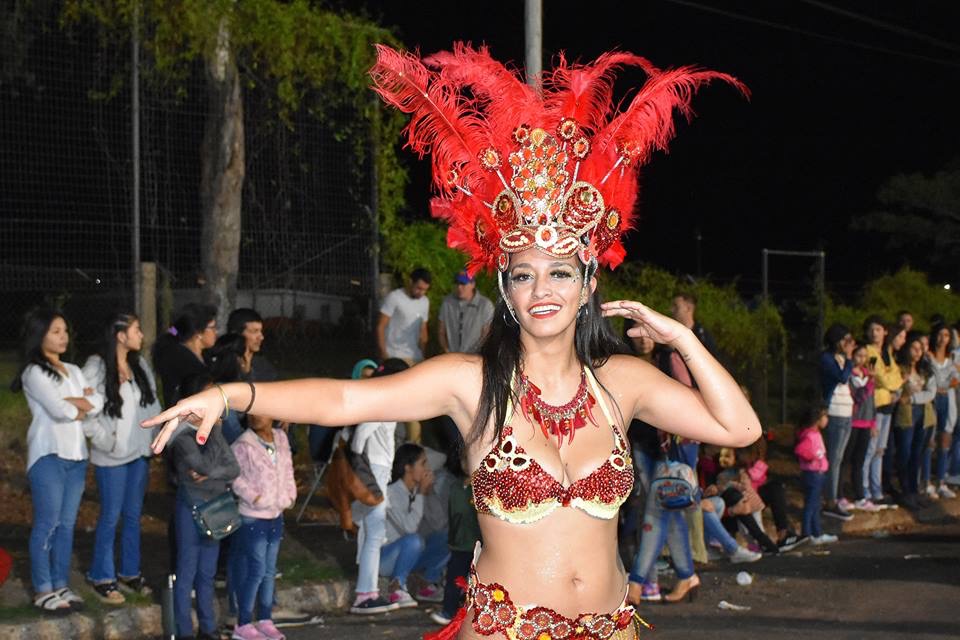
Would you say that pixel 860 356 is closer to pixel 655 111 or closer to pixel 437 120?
pixel 655 111

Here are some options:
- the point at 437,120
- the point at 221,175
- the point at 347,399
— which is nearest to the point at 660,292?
the point at 221,175

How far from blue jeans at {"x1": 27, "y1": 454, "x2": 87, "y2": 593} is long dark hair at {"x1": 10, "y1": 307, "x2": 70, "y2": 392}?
51cm

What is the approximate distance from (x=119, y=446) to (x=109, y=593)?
3.02 ft

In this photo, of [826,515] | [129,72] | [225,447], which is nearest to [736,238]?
[826,515]

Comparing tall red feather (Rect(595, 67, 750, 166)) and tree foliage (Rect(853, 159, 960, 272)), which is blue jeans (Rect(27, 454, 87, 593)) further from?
tree foliage (Rect(853, 159, 960, 272))

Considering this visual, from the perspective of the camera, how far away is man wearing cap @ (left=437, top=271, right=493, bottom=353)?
36.1 ft

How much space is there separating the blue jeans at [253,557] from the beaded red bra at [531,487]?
3.75 m

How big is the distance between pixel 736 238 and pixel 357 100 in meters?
32.5

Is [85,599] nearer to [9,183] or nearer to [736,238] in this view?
[9,183]

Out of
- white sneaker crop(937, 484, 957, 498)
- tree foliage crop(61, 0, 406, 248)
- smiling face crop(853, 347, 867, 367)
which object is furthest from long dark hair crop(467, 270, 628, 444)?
white sneaker crop(937, 484, 957, 498)

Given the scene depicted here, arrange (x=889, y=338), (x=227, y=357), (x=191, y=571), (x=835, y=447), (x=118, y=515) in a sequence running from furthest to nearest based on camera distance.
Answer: (x=889, y=338), (x=835, y=447), (x=118, y=515), (x=227, y=357), (x=191, y=571)

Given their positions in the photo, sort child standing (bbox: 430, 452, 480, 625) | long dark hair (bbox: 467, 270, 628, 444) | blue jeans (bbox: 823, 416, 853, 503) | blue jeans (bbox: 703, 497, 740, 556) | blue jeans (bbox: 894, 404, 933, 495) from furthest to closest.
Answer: blue jeans (bbox: 894, 404, 933, 495), blue jeans (bbox: 823, 416, 853, 503), blue jeans (bbox: 703, 497, 740, 556), child standing (bbox: 430, 452, 480, 625), long dark hair (bbox: 467, 270, 628, 444)

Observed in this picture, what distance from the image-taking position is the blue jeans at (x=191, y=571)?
25.1 ft

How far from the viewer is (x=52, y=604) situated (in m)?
7.91
